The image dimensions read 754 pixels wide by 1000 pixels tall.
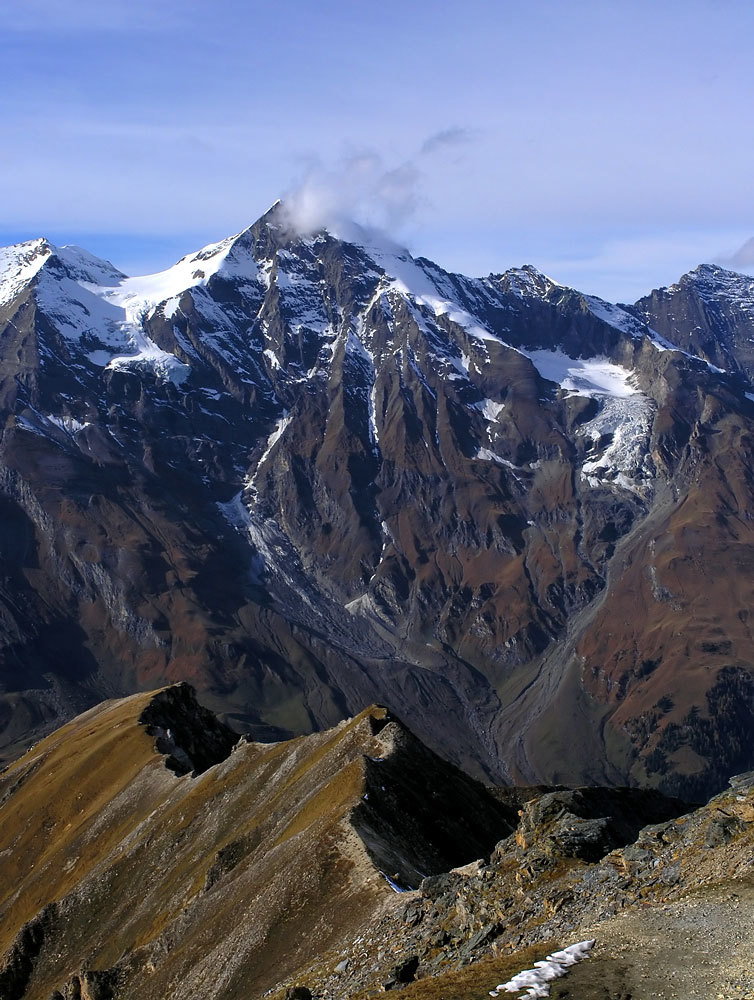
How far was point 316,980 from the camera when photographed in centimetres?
6294

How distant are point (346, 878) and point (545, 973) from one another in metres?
34.2

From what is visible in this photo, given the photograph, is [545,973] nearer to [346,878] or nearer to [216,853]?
[346,878]

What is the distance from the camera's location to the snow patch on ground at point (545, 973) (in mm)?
44844

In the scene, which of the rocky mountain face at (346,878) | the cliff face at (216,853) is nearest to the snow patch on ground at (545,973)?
the rocky mountain face at (346,878)

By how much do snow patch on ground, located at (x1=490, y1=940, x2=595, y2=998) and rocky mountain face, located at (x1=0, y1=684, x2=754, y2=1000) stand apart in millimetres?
596

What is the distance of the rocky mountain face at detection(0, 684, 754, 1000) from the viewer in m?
50.0

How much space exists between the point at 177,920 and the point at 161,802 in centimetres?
3765

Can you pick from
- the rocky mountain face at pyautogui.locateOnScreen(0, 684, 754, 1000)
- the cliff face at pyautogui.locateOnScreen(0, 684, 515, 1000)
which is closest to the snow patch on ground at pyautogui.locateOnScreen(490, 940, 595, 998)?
the rocky mountain face at pyautogui.locateOnScreen(0, 684, 754, 1000)

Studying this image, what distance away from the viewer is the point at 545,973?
1813 inches

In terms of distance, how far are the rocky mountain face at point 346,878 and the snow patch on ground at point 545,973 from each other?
0.60 meters

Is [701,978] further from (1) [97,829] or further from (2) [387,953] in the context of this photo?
(1) [97,829]

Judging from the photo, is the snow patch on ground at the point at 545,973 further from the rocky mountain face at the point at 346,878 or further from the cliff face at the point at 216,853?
the cliff face at the point at 216,853

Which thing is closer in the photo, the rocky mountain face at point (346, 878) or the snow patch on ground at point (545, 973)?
the snow patch on ground at point (545, 973)

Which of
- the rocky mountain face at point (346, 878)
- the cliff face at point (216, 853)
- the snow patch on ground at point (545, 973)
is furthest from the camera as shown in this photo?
the cliff face at point (216, 853)
